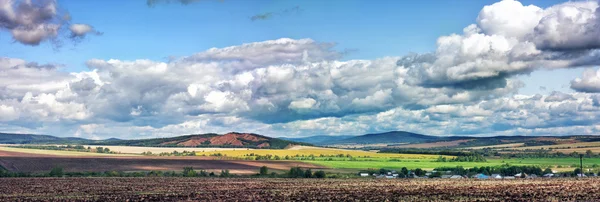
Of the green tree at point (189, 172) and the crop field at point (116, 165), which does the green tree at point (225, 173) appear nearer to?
the crop field at point (116, 165)

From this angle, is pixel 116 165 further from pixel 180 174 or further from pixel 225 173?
pixel 225 173

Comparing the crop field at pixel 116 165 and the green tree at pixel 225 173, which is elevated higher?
the crop field at pixel 116 165

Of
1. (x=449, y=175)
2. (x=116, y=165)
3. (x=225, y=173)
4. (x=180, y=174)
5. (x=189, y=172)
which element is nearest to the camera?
(x=189, y=172)

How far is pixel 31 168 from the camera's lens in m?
138

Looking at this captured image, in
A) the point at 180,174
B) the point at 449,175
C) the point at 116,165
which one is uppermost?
the point at 116,165

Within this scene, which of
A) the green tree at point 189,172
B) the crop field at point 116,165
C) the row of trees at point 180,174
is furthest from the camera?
the crop field at point 116,165

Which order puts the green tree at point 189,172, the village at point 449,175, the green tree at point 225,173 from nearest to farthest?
the green tree at point 189,172 → the green tree at point 225,173 → the village at point 449,175

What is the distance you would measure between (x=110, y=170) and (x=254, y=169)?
105ft

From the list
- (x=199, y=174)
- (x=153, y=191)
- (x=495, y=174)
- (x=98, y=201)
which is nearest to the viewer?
(x=98, y=201)

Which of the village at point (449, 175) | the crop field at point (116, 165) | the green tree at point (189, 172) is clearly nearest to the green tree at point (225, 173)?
the crop field at point (116, 165)

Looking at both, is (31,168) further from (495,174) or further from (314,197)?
(495,174)

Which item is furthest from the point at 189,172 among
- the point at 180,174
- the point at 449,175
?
the point at 449,175

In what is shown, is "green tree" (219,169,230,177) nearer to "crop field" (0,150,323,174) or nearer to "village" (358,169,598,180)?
"crop field" (0,150,323,174)

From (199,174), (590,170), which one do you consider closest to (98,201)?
(199,174)
